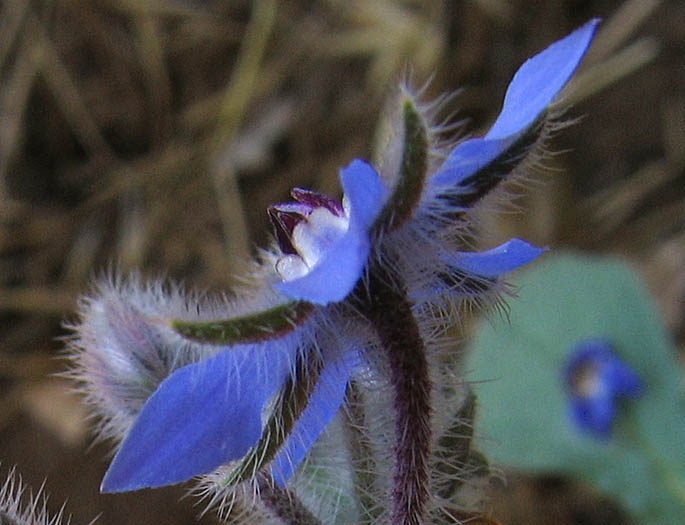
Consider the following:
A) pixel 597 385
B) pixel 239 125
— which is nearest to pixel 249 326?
pixel 597 385

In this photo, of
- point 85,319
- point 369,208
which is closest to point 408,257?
point 369,208

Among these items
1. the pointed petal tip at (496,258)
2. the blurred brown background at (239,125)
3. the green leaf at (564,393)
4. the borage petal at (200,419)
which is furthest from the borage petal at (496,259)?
the blurred brown background at (239,125)

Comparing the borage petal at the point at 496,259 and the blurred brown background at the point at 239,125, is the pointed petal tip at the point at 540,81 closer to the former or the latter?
the borage petal at the point at 496,259

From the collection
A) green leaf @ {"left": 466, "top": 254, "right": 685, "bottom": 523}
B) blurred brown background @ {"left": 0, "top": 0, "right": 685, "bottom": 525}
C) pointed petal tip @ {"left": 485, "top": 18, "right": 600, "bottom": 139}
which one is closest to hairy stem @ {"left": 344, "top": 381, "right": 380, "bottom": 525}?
pointed petal tip @ {"left": 485, "top": 18, "right": 600, "bottom": 139}

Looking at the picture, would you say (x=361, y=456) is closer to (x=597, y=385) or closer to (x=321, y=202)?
(x=321, y=202)

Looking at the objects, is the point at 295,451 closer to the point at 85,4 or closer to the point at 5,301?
the point at 5,301

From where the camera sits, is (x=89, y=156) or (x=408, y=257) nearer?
(x=408, y=257)
